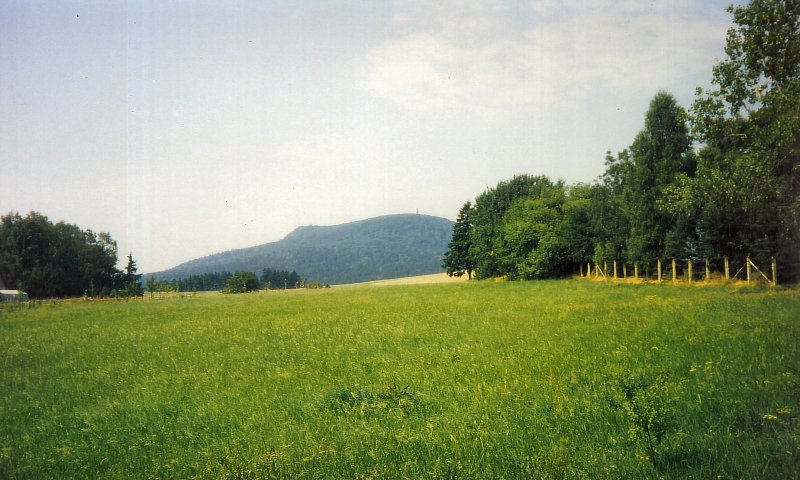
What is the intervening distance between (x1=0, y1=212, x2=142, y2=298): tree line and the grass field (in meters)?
81.5

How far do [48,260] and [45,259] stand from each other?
555 mm

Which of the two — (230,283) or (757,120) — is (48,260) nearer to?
(230,283)

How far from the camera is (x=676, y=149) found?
45.8 meters

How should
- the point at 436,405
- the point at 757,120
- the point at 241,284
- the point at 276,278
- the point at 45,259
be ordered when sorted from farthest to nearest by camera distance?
the point at 276,278 < the point at 241,284 < the point at 45,259 < the point at 757,120 < the point at 436,405

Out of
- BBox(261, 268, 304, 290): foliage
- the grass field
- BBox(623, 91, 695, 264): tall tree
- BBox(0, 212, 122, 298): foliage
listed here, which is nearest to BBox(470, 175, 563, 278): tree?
BBox(623, 91, 695, 264): tall tree

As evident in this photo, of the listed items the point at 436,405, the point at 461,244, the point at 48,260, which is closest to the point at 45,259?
the point at 48,260

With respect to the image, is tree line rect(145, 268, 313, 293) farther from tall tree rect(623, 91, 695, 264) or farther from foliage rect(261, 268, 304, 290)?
Answer: tall tree rect(623, 91, 695, 264)

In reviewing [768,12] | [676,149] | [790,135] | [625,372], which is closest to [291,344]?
[625,372]

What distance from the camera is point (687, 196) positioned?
21.6 metres

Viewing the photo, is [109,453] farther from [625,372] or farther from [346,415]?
[625,372]

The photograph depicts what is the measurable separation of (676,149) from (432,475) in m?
51.1

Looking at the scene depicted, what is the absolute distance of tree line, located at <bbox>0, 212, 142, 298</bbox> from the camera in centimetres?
8462

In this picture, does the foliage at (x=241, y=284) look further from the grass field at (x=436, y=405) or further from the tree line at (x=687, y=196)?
the grass field at (x=436, y=405)

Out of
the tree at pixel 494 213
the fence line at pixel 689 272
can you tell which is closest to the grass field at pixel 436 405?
the fence line at pixel 689 272
